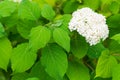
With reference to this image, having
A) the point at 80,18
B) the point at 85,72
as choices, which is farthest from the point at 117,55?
the point at 80,18

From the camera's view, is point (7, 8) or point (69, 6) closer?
point (7, 8)

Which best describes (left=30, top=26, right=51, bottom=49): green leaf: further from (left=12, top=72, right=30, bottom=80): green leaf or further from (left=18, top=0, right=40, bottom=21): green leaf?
(left=12, top=72, right=30, bottom=80): green leaf

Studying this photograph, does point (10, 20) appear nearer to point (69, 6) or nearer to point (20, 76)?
point (20, 76)

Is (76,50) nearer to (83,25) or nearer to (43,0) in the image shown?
(83,25)

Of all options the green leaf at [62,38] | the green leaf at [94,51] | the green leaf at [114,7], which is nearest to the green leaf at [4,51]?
the green leaf at [62,38]

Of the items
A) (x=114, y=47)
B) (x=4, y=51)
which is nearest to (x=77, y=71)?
(x=114, y=47)

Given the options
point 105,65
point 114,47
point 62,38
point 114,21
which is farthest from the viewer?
point 114,21
